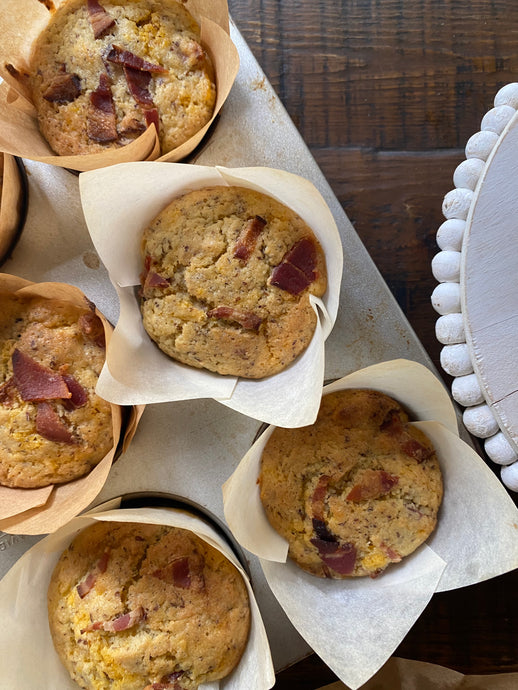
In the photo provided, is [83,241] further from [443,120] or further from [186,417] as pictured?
[443,120]

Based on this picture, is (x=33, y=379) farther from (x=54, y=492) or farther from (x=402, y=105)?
(x=402, y=105)

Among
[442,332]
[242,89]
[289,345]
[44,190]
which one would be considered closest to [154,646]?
[289,345]

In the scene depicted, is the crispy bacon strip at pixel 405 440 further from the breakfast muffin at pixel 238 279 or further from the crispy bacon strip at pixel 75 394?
the crispy bacon strip at pixel 75 394

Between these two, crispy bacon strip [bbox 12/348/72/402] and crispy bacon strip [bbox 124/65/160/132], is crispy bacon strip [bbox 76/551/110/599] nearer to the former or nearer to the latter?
crispy bacon strip [bbox 12/348/72/402]

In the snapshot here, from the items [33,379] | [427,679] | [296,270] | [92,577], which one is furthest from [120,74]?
[427,679]

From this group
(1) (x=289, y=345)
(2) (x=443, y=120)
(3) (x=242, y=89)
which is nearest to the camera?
(1) (x=289, y=345)

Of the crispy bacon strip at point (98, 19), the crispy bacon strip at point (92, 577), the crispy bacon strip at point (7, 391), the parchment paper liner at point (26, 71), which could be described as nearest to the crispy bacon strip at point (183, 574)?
the crispy bacon strip at point (92, 577)
